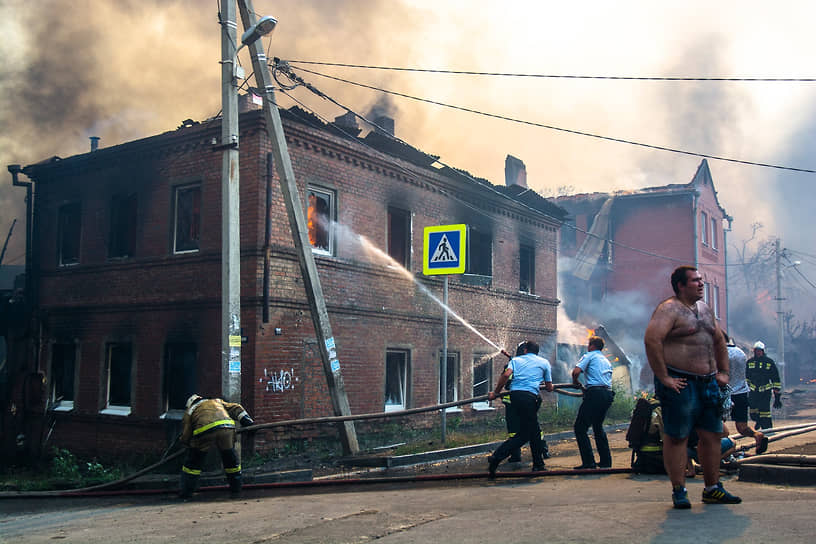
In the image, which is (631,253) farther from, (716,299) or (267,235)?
(267,235)

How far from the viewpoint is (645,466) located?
8.27m

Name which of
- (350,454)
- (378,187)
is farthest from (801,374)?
(350,454)

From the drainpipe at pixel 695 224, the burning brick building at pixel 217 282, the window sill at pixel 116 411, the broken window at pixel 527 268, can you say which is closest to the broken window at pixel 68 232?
the burning brick building at pixel 217 282

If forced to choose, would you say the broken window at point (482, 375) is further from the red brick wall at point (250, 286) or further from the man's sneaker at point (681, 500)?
the man's sneaker at point (681, 500)

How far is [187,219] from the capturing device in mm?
14625

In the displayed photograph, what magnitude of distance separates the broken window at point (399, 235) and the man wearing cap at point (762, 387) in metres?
7.29

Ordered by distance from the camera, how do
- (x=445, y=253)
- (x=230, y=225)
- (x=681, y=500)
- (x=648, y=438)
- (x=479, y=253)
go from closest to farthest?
1. (x=681, y=500)
2. (x=648, y=438)
3. (x=230, y=225)
4. (x=445, y=253)
5. (x=479, y=253)

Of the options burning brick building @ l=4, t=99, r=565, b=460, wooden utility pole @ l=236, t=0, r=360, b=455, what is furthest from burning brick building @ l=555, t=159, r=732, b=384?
wooden utility pole @ l=236, t=0, r=360, b=455

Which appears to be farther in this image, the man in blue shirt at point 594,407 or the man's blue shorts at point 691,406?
the man in blue shirt at point 594,407

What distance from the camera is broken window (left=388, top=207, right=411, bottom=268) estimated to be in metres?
16.5

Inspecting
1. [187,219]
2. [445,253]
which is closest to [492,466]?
[445,253]

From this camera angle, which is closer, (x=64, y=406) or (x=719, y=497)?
(x=719, y=497)

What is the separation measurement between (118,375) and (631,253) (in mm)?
25778

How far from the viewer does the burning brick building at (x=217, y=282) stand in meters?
13.4
